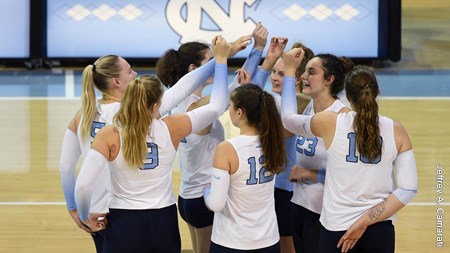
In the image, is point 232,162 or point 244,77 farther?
point 244,77

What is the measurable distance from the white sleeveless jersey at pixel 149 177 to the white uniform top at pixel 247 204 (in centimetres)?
31

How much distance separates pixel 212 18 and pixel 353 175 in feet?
28.3

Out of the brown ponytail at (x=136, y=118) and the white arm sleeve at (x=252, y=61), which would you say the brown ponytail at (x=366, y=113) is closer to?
the white arm sleeve at (x=252, y=61)

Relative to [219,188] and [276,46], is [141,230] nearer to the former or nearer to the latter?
[219,188]

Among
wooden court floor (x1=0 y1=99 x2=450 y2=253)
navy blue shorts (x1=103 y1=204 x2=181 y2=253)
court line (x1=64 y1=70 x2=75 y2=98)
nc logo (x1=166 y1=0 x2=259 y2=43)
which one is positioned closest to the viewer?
navy blue shorts (x1=103 y1=204 x2=181 y2=253)

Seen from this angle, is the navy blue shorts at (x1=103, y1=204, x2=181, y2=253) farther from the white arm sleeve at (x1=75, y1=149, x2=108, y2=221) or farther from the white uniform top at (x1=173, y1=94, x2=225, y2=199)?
the white uniform top at (x1=173, y1=94, x2=225, y2=199)

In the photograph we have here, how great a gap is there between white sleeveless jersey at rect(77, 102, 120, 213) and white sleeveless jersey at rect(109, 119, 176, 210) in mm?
319

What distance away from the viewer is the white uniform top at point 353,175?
4371 millimetres

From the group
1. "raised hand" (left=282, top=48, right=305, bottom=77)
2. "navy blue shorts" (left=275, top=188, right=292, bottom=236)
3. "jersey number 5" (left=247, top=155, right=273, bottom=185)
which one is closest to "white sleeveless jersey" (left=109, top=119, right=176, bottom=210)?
"jersey number 5" (left=247, top=155, right=273, bottom=185)

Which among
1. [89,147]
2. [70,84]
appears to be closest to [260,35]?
[89,147]

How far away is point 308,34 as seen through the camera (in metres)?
12.9

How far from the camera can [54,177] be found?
8570mm

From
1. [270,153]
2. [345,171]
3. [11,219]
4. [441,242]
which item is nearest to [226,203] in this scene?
[270,153]

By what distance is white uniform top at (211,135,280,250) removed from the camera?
4.33 m
